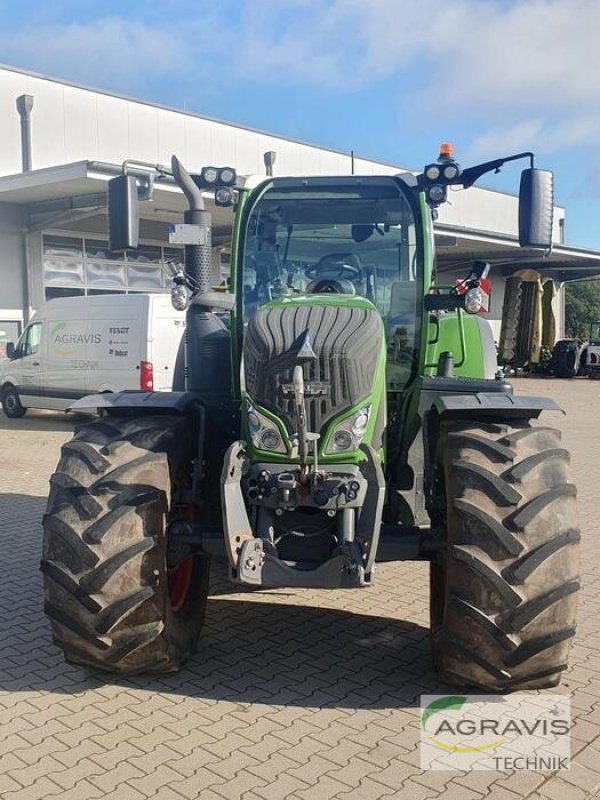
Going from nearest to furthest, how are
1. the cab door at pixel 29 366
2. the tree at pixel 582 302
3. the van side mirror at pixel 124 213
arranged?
1. the van side mirror at pixel 124 213
2. the cab door at pixel 29 366
3. the tree at pixel 582 302

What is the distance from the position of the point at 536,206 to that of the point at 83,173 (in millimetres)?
12932

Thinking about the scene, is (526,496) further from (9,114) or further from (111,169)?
(9,114)

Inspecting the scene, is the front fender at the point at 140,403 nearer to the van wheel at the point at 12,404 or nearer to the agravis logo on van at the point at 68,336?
the agravis logo on van at the point at 68,336

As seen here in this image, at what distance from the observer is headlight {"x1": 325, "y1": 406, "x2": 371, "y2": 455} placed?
3.96 meters

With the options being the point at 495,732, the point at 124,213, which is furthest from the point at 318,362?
the point at 495,732

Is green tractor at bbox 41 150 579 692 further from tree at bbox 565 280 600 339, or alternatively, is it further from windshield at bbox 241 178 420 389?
tree at bbox 565 280 600 339

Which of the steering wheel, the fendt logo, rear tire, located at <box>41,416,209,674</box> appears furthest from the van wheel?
the fendt logo

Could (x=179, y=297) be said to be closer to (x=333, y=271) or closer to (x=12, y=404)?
(x=333, y=271)

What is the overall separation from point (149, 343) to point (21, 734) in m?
10.1

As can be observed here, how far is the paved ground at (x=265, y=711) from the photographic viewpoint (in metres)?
3.26

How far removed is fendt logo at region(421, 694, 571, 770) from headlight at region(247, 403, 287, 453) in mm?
1398

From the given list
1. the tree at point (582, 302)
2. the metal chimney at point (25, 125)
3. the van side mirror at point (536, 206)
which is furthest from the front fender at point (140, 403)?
the tree at point (582, 302)

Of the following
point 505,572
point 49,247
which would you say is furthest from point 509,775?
point 49,247

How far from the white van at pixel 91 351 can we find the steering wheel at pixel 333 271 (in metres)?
7.93
